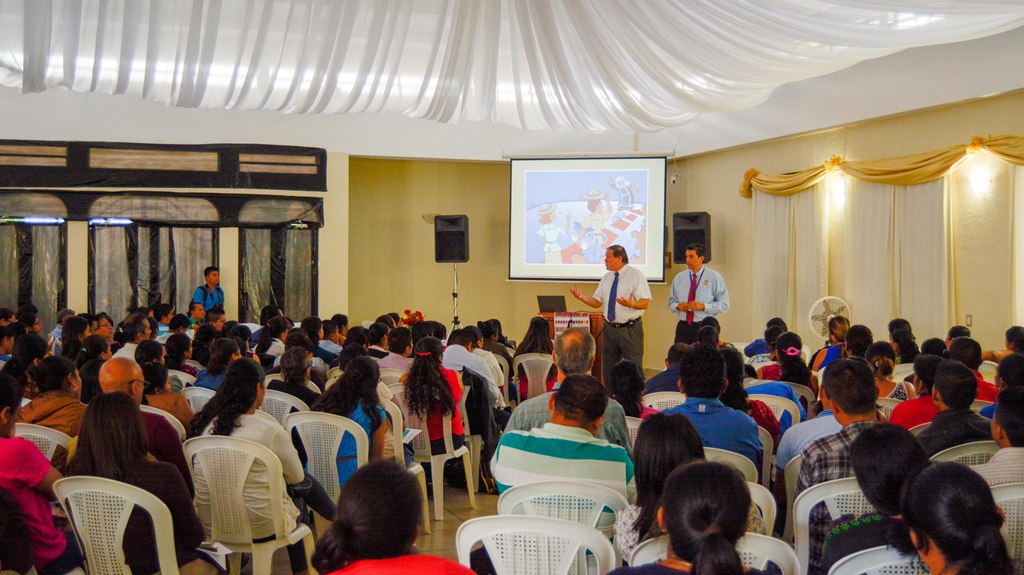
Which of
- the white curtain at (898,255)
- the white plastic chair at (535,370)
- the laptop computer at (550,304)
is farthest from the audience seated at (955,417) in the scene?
the laptop computer at (550,304)

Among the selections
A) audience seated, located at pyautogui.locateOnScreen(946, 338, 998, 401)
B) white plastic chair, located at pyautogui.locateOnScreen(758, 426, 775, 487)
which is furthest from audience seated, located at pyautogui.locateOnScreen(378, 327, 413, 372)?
audience seated, located at pyautogui.locateOnScreen(946, 338, 998, 401)

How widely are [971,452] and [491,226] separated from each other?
10185mm

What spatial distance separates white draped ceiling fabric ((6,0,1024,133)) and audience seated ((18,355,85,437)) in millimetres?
2160

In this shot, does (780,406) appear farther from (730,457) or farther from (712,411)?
(730,457)

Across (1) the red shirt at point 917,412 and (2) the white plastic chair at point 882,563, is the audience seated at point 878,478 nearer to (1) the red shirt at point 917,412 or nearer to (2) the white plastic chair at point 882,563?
(2) the white plastic chair at point 882,563

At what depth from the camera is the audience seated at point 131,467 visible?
3.03 meters

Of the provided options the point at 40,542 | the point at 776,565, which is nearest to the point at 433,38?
the point at 40,542

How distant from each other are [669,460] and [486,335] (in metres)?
5.51

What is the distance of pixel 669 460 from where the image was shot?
2.43 m

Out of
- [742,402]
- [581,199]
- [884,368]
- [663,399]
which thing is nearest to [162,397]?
[663,399]

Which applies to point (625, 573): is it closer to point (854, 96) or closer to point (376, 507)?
point (376, 507)

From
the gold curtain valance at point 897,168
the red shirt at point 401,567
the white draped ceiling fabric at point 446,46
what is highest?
the white draped ceiling fabric at point 446,46

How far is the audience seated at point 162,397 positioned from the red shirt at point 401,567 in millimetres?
2596

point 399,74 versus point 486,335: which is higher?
point 399,74
